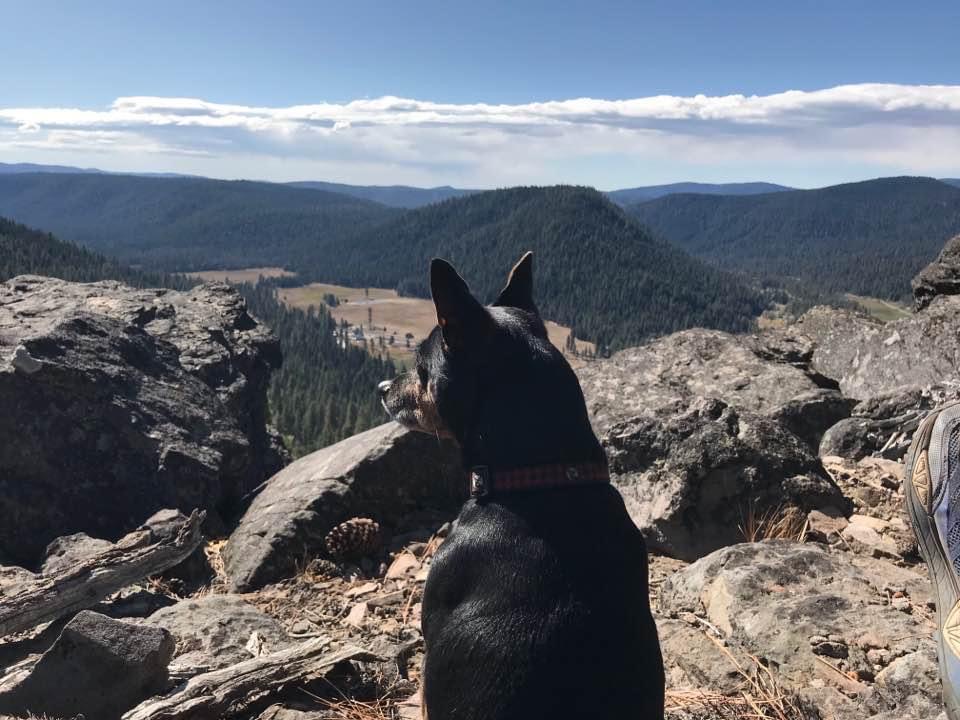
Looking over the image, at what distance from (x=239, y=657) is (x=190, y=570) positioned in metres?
2.33

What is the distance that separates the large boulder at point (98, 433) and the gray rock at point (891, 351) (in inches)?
328

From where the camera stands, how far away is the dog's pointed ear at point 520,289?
170 inches

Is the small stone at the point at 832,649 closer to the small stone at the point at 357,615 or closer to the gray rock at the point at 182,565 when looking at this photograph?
the small stone at the point at 357,615

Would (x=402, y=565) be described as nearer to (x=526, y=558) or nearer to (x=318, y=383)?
(x=526, y=558)

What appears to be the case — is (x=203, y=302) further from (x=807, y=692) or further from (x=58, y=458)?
(x=807, y=692)

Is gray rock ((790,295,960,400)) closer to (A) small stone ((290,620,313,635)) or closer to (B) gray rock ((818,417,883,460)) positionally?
(B) gray rock ((818,417,883,460))

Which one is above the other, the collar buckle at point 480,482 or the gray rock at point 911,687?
the collar buckle at point 480,482

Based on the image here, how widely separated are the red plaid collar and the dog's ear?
722 millimetres

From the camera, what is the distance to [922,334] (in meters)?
9.16

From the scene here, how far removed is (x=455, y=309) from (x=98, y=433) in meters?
5.84

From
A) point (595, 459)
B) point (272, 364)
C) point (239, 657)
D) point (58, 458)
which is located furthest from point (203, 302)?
point (595, 459)

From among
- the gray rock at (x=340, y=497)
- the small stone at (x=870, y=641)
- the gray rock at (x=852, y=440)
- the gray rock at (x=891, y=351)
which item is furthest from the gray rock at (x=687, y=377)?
the small stone at (x=870, y=641)

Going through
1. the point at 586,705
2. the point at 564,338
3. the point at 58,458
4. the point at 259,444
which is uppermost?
the point at 586,705

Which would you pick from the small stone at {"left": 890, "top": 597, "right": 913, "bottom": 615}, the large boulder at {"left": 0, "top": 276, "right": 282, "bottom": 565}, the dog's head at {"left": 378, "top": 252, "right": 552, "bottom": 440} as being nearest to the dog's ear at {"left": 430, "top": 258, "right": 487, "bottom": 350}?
the dog's head at {"left": 378, "top": 252, "right": 552, "bottom": 440}
